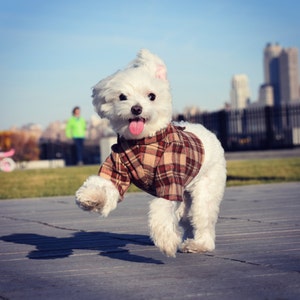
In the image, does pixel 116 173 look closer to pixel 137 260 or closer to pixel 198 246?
pixel 137 260

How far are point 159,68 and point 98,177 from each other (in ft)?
2.65

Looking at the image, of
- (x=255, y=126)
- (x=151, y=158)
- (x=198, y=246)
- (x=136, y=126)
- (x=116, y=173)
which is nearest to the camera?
(x=136, y=126)

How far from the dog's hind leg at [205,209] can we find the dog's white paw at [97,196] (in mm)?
774

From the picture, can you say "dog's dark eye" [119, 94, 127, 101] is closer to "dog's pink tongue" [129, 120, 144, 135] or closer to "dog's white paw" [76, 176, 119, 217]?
"dog's pink tongue" [129, 120, 144, 135]

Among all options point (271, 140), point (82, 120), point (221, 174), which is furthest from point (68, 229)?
point (271, 140)

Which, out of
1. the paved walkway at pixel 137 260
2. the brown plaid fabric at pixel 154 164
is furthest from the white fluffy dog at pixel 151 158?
the paved walkway at pixel 137 260

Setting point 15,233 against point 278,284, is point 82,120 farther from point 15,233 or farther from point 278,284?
point 278,284

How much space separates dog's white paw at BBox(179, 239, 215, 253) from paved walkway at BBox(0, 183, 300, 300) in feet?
0.20

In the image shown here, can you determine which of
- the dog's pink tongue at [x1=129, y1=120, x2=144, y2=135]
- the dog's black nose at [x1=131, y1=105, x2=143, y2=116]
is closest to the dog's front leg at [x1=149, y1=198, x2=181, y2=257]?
the dog's pink tongue at [x1=129, y1=120, x2=144, y2=135]

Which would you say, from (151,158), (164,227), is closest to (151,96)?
(151,158)

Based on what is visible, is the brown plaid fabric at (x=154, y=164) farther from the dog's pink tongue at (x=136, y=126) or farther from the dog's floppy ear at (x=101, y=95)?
the dog's floppy ear at (x=101, y=95)

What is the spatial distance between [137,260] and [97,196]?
2.13 ft

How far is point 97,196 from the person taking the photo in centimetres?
521

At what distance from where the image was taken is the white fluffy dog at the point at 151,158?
5230mm
